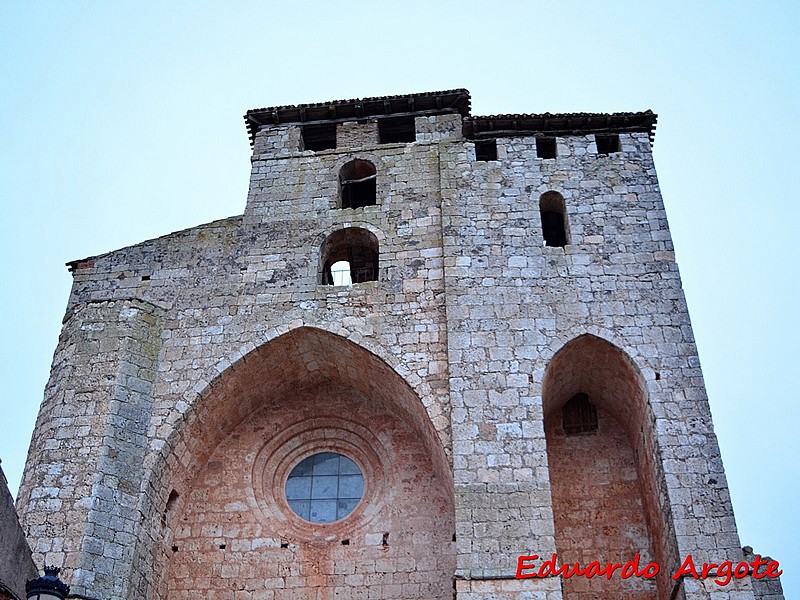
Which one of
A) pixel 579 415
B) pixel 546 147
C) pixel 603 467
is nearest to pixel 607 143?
pixel 546 147

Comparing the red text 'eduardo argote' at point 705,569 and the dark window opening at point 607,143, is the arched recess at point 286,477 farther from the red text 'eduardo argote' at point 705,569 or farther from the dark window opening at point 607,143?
the dark window opening at point 607,143

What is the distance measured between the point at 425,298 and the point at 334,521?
3.31 meters

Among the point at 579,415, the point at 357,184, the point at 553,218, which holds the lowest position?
the point at 579,415

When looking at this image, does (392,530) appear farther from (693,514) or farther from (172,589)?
(693,514)

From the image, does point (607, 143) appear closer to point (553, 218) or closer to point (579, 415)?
point (553, 218)

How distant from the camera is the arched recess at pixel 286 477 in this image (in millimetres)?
11477

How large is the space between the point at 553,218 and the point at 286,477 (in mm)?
5577

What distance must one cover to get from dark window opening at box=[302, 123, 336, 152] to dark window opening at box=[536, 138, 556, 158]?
3.44 meters

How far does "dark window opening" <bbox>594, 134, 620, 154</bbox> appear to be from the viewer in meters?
13.9

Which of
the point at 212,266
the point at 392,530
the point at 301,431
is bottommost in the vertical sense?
the point at 392,530

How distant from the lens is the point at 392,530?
11742 mm

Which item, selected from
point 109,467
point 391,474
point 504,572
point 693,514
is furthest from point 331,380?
point 693,514

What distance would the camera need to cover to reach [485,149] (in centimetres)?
1395

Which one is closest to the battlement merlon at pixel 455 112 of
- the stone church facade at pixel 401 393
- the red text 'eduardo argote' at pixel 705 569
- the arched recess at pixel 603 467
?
the stone church facade at pixel 401 393
